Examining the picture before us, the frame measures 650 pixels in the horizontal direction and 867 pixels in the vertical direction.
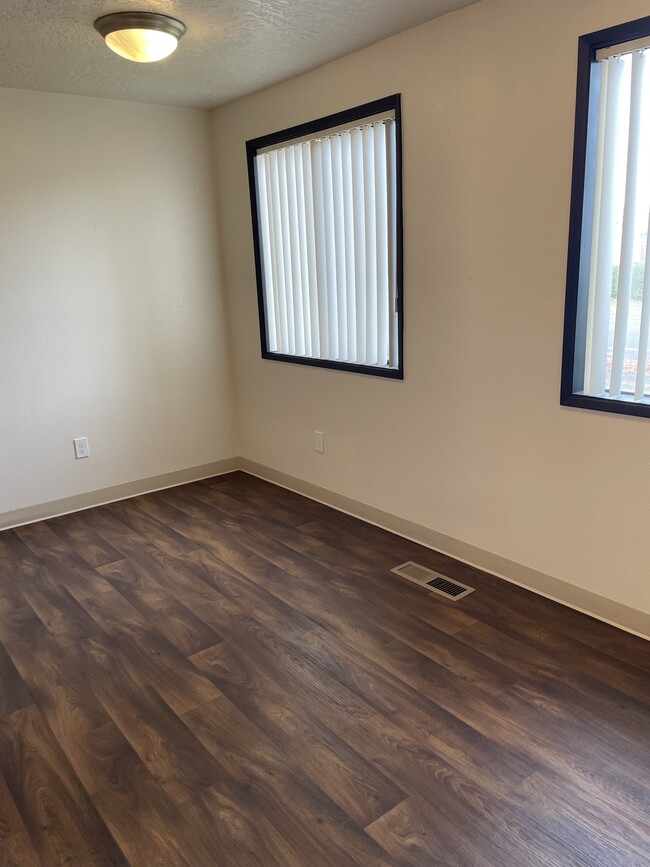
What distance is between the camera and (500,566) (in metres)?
2.95

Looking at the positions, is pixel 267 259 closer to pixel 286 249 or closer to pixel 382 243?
pixel 286 249

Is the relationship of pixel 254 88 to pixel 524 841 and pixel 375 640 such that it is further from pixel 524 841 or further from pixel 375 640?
pixel 524 841

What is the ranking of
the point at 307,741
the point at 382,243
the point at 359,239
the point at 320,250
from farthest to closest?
the point at 320,250, the point at 359,239, the point at 382,243, the point at 307,741

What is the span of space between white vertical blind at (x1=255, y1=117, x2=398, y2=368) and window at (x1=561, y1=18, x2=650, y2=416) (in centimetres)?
100

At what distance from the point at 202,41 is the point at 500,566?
8.84 ft

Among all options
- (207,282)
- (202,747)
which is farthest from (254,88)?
(202,747)

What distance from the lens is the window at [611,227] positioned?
85.2 inches

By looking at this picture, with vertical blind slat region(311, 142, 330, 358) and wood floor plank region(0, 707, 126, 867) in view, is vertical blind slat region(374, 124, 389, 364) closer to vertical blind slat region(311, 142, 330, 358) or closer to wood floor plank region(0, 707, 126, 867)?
vertical blind slat region(311, 142, 330, 358)

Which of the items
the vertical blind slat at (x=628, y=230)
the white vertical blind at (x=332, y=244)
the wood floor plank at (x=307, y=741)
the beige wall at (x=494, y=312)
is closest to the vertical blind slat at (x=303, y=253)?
the white vertical blind at (x=332, y=244)

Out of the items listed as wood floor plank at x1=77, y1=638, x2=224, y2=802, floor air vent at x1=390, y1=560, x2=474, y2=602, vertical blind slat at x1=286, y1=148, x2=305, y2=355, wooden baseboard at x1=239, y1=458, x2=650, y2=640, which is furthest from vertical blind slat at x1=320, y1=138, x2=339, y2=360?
wood floor plank at x1=77, y1=638, x2=224, y2=802

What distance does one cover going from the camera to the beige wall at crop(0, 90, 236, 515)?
3.65m

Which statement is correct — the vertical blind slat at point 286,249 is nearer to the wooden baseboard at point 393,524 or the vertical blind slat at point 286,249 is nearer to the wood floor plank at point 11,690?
the wooden baseboard at point 393,524

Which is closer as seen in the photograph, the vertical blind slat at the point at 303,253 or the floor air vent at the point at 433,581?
the floor air vent at the point at 433,581

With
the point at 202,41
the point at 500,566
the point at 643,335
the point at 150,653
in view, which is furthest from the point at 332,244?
the point at 150,653
